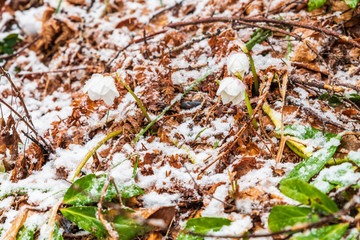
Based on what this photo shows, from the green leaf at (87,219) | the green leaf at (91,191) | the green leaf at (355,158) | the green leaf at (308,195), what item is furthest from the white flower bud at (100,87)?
the green leaf at (355,158)

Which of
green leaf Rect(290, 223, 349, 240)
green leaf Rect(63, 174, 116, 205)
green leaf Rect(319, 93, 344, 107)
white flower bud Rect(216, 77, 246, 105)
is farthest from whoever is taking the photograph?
green leaf Rect(319, 93, 344, 107)

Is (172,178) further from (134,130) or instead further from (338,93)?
(338,93)

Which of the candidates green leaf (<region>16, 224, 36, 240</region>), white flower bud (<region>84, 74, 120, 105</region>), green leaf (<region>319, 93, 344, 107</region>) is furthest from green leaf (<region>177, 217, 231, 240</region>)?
green leaf (<region>319, 93, 344, 107</region>)

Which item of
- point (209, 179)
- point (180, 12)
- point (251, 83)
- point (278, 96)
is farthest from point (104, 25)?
point (209, 179)

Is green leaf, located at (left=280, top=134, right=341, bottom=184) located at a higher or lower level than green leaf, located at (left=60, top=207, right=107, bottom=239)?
lower

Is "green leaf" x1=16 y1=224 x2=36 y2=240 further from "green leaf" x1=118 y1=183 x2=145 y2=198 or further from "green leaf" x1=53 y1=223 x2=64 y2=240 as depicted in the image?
"green leaf" x1=118 y1=183 x2=145 y2=198

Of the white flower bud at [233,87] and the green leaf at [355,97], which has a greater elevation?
the white flower bud at [233,87]

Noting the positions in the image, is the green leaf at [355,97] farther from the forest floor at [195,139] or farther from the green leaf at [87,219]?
the green leaf at [87,219]
